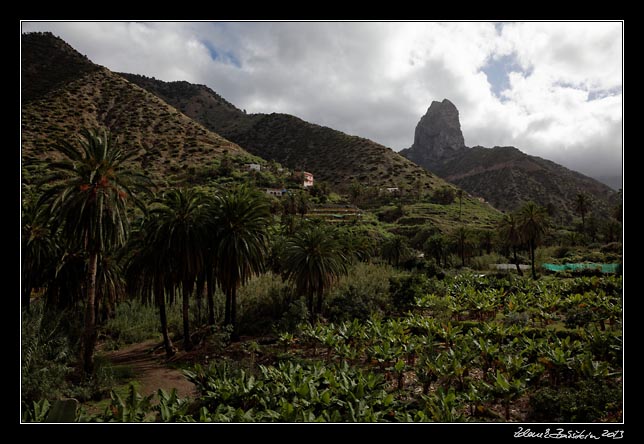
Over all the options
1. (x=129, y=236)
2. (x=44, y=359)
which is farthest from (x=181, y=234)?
(x=44, y=359)

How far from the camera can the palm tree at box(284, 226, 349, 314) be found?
2808 centimetres

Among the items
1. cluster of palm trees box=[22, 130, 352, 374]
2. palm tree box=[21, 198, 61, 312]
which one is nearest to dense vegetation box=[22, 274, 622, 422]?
cluster of palm trees box=[22, 130, 352, 374]

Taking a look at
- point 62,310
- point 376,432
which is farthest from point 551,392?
point 62,310

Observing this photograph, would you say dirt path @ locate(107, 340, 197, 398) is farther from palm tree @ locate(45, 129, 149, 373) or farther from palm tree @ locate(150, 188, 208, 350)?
palm tree @ locate(45, 129, 149, 373)

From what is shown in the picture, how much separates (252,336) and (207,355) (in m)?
4.93

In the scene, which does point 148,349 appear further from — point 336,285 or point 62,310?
point 336,285

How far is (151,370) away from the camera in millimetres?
21078

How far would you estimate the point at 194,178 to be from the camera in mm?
74250

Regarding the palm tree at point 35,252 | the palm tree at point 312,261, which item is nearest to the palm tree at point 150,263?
the palm tree at point 35,252

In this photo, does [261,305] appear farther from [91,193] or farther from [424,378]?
[424,378]

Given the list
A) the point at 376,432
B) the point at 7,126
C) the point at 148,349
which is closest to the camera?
the point at 376,432

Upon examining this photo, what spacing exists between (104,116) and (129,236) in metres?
80.6

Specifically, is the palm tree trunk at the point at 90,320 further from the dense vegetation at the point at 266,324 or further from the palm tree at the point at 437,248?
the palm tree at the point at 437,248

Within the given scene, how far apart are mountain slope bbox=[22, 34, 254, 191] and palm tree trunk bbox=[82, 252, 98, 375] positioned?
54.0 m
